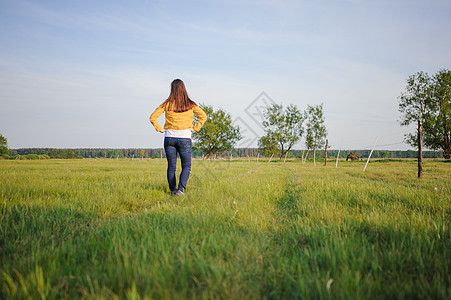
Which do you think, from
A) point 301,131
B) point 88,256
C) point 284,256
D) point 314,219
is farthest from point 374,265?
point 301,131

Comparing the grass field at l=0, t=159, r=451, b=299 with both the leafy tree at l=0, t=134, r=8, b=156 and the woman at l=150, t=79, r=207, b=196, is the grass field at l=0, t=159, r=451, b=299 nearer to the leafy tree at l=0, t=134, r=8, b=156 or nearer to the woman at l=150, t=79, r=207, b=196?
the woman at l=150, t=79, r=207, b=196

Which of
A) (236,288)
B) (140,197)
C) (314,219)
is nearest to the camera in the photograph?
(236,288)

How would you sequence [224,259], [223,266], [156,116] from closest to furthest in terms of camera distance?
1. [223,266]
2. [224,259]
3. [156,116]

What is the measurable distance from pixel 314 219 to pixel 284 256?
51.4 inches

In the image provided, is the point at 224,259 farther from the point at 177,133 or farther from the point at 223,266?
the point at 177,133

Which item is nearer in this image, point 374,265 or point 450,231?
point 374,265

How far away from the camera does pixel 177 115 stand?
5512mm

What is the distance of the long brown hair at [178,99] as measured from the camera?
5.49 meters

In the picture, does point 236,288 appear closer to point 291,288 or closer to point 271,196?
point 291,288

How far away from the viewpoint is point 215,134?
177ft

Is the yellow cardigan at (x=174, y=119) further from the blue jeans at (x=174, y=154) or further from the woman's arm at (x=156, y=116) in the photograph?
the blue jeans at (x=174, y=154)

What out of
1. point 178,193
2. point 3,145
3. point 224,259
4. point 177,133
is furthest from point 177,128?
point 3,145

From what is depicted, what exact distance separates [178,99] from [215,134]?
4840 cm

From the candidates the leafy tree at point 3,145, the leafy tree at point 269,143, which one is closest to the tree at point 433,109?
the leafy tree at point 269,143
